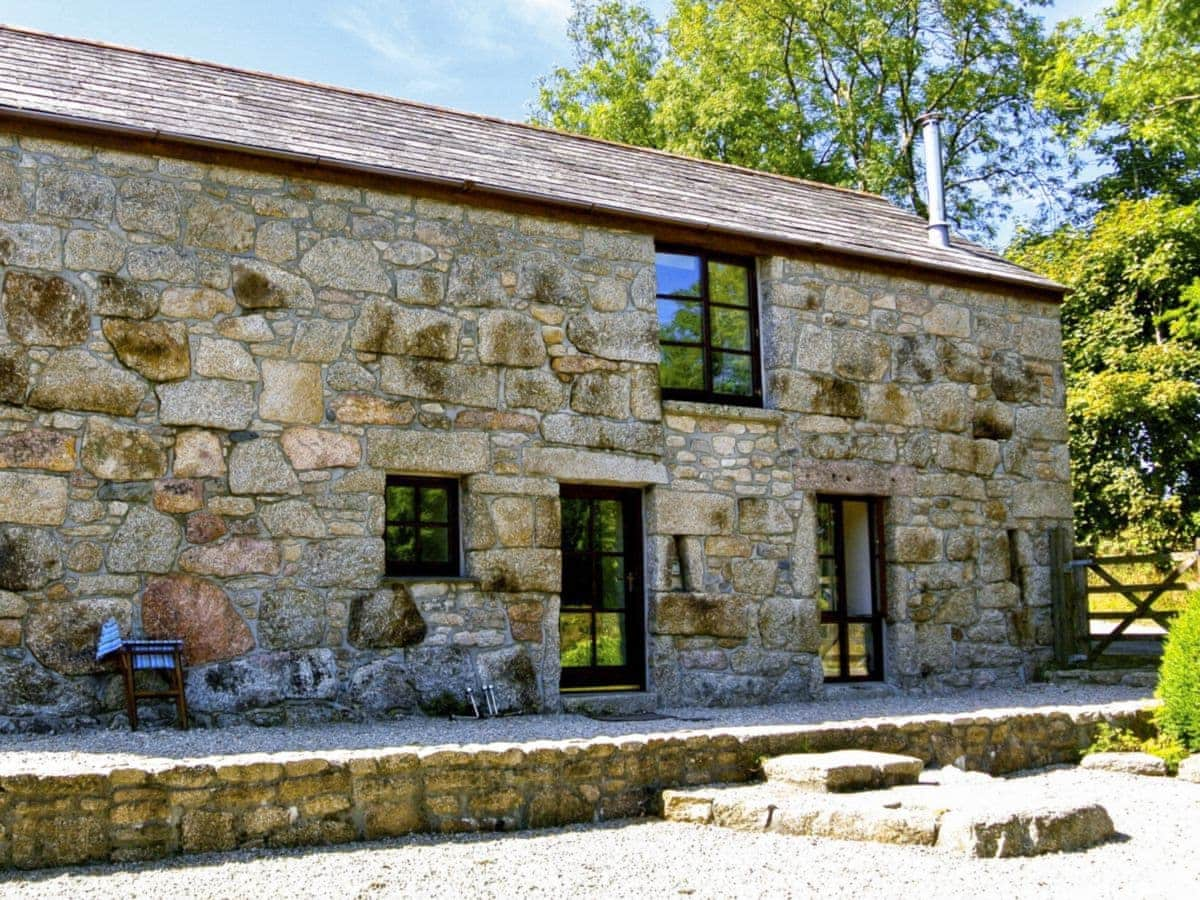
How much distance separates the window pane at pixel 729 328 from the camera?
9477mm

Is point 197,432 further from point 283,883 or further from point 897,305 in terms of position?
point 897,305

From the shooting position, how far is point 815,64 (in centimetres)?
2192

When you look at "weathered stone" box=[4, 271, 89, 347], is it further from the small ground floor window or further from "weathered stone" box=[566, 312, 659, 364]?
the small ground floor window

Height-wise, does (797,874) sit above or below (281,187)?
below

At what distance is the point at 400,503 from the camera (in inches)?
317

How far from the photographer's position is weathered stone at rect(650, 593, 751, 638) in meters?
8.62

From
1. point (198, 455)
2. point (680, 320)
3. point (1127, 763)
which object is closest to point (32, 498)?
point (198, 455)

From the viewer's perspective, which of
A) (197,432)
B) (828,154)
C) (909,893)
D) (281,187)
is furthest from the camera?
(828,154)

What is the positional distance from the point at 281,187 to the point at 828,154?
15925 millimetres

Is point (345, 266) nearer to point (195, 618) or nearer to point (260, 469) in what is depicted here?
point (260, 469)

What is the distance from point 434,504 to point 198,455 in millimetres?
1657

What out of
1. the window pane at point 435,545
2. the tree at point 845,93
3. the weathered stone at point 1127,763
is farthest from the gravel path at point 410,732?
the tree at point 845,93

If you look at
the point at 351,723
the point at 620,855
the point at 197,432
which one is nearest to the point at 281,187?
the point at 197,432

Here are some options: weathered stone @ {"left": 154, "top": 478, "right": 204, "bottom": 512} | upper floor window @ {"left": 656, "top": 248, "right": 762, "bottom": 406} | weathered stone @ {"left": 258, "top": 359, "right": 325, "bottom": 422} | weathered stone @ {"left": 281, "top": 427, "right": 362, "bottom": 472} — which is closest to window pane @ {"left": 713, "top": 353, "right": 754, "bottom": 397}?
upper floor window @ {"left": 656, "top": 248, "right": 762, "bottom": 406}
